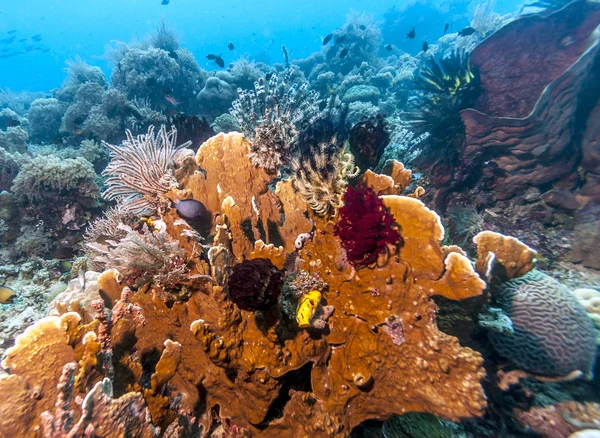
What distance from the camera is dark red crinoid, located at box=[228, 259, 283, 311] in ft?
7.27

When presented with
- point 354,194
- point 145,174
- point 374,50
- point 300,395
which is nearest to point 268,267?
point 354,194

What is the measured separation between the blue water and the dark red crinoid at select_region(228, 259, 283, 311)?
70.3 m

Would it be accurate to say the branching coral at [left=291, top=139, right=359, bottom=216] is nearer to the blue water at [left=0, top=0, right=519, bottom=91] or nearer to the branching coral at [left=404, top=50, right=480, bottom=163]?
the branching coral at [left=404, top=50, right=480, bottom=163]

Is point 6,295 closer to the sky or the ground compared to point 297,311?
closer to the ground

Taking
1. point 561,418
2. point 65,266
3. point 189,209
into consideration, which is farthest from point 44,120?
point 561,418

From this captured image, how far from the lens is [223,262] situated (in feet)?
8.56

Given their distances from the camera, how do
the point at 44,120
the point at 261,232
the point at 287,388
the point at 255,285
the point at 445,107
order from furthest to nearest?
the point at 44,120 → the point at 445,107 → the point at 261,232 → the point at 287,388 → the point at 255,285

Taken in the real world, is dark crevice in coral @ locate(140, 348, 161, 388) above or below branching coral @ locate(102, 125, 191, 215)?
below

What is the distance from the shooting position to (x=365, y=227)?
8.17 ft

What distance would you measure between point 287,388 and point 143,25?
6461 inches

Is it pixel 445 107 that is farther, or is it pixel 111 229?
pixel 445 107

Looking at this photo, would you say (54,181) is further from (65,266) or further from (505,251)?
(505,251)

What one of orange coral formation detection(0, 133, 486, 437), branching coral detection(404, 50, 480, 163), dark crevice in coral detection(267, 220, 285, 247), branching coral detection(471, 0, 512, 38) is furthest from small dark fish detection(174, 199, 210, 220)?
branching coral detection(471, 0, 512, 38)

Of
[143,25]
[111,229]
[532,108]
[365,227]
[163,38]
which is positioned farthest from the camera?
[143,25]
